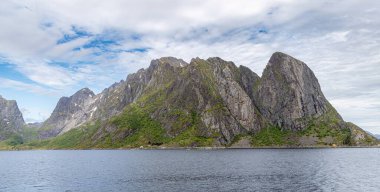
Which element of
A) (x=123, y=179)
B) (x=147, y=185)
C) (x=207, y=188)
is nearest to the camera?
(x=207, y=188)

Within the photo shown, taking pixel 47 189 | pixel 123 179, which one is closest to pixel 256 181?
pixel 123 179

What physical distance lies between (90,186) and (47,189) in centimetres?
1240

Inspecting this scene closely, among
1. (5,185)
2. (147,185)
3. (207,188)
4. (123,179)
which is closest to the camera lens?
(207,188)

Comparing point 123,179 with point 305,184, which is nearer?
point 305,184

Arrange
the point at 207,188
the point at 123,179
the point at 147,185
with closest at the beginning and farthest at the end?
the point at 207,188 → the point at 147,185 → the point at 123,179

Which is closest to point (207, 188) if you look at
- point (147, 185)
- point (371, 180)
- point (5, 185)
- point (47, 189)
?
point (147, 185)

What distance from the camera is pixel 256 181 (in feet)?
391

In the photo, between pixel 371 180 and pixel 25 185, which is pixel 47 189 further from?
pixel 371 180

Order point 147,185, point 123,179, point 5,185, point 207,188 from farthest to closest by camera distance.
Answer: point 123,179 < point 5,185 < point 147,185 < point 207,188

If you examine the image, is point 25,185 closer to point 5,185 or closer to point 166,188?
point 5,185

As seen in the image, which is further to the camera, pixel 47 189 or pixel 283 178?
pixel 283 178

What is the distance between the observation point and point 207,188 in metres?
105

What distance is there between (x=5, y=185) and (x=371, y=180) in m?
121

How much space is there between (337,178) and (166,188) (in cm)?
6048
